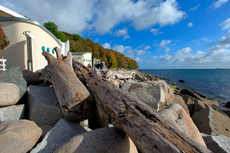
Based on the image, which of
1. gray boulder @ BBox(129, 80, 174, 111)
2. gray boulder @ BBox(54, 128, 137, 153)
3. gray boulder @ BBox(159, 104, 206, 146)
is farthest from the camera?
gray boulder @ BBox(129, 80, 174, 111)

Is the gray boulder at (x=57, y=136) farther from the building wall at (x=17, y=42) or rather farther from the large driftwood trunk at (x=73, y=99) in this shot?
the building wall at (x=17, y=42)

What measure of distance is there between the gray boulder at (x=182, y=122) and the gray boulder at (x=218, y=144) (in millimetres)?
189

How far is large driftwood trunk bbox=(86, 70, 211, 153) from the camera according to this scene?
1.02 m

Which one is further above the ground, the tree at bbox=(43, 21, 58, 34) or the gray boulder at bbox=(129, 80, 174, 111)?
the tree at bbox=(43, 21, 58, 34)

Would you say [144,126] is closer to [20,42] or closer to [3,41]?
[20,42]

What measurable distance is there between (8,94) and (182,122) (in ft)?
12.3

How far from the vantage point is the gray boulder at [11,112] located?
2229 mm

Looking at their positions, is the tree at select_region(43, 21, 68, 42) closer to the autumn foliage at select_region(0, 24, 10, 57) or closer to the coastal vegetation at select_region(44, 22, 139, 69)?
the coastal vegetation at select_region(44, 22, 139, 69)

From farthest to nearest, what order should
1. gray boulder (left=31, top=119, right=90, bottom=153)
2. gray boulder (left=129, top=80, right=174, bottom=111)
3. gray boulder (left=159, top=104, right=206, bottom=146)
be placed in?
gray boulder (left=129, top=80, right=174, bottom=111), gray boulder (left=159, top=104, right=206, bottom=146), gray boulder (left=31, top=119, right=90, bottom=153)

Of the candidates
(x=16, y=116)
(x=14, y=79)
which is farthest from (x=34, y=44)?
(x=16, y=116)

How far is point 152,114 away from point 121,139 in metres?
0.58

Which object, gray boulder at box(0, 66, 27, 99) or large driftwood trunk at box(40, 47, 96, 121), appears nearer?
large driftwood trunk at box(40, 47, 96, 121)

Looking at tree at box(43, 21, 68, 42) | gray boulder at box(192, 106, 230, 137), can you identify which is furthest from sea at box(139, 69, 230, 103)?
tree at box(43, 21, 68, 42)

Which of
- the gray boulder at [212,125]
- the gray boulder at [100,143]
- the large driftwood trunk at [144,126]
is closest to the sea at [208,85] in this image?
the gray boulder at [212,125]
